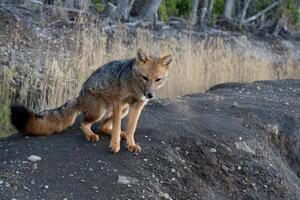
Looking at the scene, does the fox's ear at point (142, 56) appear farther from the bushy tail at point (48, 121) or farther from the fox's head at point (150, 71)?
the bushy tail at point (48, 121)

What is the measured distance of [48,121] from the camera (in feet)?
18.8

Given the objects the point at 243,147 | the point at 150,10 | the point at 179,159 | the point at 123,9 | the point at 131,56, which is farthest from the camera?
the point at 150,10

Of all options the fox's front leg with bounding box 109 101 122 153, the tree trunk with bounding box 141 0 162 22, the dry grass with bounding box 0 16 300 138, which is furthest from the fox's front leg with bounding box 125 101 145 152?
the tree trunk with bounding box 141 0 162 22

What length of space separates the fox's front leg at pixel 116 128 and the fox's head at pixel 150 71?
0.95 ft

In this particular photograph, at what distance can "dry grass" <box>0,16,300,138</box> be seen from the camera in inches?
309

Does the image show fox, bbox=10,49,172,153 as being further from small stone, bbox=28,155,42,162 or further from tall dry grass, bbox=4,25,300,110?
tall dry grass, bbox=4,25,300,110

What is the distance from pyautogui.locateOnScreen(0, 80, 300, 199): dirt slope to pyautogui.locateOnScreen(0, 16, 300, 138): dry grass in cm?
141

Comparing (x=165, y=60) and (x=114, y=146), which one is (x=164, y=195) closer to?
(x=114, y=146)

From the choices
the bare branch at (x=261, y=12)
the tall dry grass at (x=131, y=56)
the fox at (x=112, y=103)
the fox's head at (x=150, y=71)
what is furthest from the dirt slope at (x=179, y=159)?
the bare branch at (x=261, y=12)

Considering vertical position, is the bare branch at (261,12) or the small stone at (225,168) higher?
the bare branch at (261,12)

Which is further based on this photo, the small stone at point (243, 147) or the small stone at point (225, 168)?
the small stone at point (243, 147)

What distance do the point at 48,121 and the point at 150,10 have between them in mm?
8392

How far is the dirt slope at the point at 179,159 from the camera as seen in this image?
16.2 feet

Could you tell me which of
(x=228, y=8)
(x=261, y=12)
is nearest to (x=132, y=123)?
(x=228, y=8)
